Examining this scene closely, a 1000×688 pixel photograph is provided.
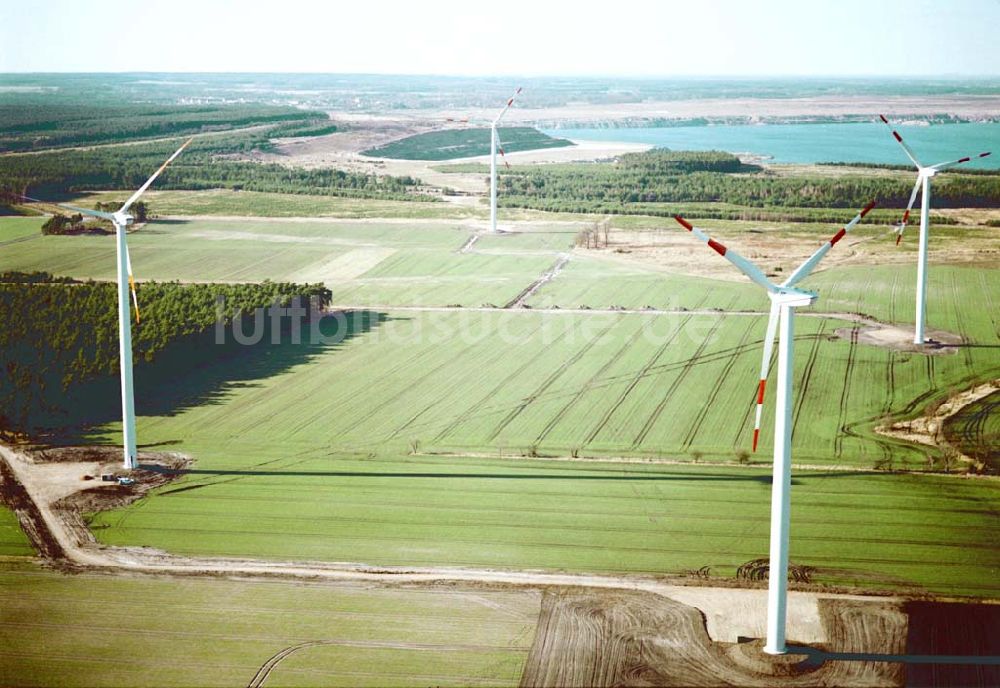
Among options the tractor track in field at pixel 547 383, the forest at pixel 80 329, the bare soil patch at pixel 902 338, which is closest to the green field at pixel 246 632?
the tractor track in field at pixel 547 383

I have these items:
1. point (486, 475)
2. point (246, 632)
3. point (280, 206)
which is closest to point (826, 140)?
point (280, 206)

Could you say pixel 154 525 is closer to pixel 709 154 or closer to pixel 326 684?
pixel 326 684

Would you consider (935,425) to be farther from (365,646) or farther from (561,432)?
(365,646)

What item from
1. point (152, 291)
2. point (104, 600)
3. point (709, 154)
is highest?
point (709, 154)

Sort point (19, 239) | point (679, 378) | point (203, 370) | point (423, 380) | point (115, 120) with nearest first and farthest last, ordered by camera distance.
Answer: point (679, 378) < point (423, 380) < point (203, 370) < point (19, 239) < point (115, 120)

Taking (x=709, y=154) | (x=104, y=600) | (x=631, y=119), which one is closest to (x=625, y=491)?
(x=104, y=600)

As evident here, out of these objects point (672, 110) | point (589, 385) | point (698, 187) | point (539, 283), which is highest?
point (672, 110)
